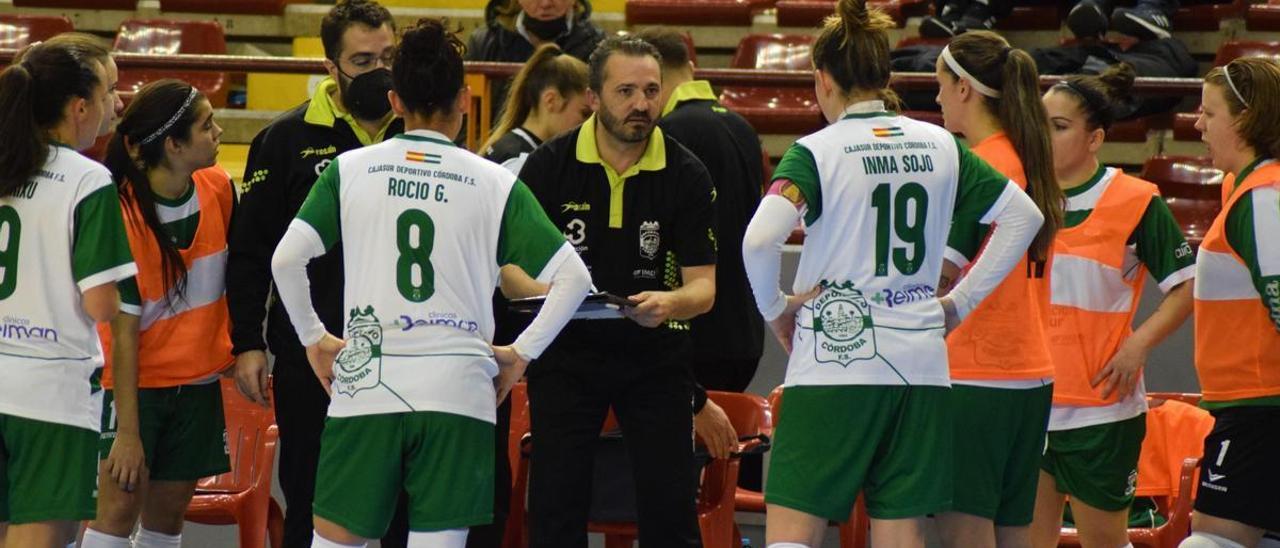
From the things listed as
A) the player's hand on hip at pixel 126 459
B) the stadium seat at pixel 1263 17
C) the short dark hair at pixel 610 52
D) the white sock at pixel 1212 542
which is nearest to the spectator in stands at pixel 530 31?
the short dark hair at pixel 610 52

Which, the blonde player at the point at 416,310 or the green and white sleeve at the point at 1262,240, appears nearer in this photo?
the blonde player at the point at 416,310

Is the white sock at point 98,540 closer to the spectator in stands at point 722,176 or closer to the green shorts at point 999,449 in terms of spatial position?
the spectator in stands at point 722,176

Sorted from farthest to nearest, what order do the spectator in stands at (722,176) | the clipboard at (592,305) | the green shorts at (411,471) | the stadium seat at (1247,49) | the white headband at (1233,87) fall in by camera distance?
the stadium seat at (1247,49), the spectator in stands at (722,176), the white headband at (1233,87), the clipboard at (592,305), the green shorts at (411,471)

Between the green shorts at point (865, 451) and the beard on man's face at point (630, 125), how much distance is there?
985mm

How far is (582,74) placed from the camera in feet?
17.9

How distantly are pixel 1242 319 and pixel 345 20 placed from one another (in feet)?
8.75

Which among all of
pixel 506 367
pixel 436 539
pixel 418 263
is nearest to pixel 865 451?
pixel 506 367

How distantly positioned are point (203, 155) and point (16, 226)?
798 mm

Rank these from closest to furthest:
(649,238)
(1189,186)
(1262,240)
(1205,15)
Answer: (1262,240)
(649,238)
(1189,186)
(1205,15)

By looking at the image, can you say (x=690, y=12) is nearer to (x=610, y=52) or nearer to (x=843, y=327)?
(x=610, y=52)

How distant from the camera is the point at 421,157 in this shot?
368 cm

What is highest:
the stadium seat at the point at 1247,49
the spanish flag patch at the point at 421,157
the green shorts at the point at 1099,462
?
the stadium seat at the point at 1247,49

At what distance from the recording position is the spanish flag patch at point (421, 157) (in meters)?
3.68

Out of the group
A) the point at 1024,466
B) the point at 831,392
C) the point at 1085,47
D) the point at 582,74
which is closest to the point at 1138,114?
the point at 1085,47
